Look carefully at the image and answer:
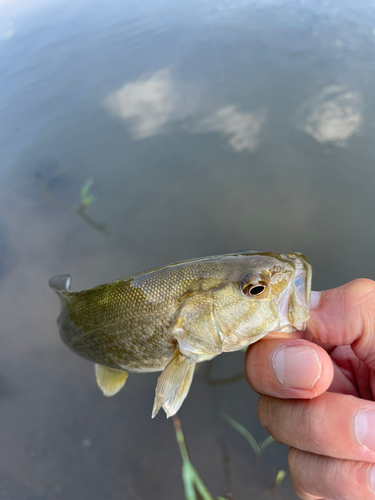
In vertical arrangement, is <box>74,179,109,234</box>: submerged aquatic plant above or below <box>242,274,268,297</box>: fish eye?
below

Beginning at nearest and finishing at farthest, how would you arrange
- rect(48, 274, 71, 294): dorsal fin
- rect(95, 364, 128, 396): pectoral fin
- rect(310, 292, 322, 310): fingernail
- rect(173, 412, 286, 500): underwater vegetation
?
rect(310, 292, 322, 310): fingernail < rect(48, 274, 71, 294): dorsal fin < rect(173, 412, 286, 500): underwater vegetation < rect(95, 364, 128, 396): pectoral fin

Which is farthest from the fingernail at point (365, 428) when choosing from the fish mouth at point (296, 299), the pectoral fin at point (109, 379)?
the pectoral fin at point (109, 379)

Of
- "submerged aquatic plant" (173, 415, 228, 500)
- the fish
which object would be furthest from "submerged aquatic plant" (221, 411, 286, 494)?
the fish

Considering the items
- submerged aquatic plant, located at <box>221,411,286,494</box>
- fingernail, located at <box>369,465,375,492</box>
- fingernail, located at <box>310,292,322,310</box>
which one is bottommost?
submerged aquatic plant, located at <box>221,411,286,494</box>

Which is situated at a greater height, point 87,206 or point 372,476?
point 87,206

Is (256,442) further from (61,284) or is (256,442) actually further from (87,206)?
(87,206)

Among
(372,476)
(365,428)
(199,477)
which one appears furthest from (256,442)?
(365,428)

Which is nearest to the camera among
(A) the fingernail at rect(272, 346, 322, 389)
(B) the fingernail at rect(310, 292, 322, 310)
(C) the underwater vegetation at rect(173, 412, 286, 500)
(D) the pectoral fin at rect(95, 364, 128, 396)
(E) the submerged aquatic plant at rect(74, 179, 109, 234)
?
(A) the fingernail at rect(272, 346, 322, 389)

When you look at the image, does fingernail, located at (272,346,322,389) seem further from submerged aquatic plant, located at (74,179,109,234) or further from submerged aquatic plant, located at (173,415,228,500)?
submerged aquatic plant, located at (74,179,109,234)
